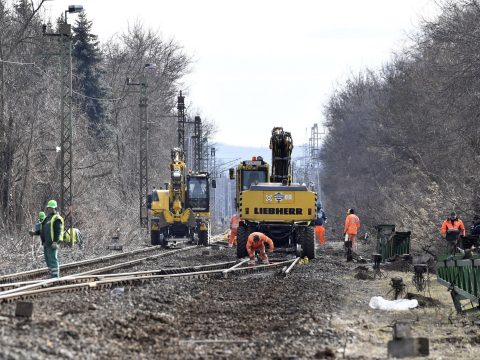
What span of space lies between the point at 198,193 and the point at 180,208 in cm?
143

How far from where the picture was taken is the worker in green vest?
21.5 m

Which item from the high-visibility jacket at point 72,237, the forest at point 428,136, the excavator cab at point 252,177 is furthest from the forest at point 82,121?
the forest at point 428,136

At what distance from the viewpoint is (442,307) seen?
18203mm

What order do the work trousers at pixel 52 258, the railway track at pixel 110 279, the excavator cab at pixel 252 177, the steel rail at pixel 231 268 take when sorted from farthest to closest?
the excavator cab at pixel 252 177 < the steel rail at pixel 231 268 < the work trousers at pixel 52 258 < the railway track at pixel 110 279

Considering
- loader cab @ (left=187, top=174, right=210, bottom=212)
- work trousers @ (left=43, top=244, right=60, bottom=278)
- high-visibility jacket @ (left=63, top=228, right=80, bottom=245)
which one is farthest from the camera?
loader cab @ (left=187, top=174, right=210, bottom=212)

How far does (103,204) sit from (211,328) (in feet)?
177

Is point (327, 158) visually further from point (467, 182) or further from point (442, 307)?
point (442, 307)

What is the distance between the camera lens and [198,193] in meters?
48.2

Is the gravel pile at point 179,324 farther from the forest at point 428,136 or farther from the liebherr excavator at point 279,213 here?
the forest at point 428,136

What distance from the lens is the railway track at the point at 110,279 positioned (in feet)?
59.8

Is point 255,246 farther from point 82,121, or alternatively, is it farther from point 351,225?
point 82,121

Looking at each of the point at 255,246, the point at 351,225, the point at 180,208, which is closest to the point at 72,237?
the point at 180,208

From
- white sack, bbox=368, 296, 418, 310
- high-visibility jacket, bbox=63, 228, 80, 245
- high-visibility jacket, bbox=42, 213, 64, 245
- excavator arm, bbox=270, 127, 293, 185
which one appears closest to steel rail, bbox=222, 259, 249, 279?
high-visibility jacket, bbox=42, 213, 64, 245

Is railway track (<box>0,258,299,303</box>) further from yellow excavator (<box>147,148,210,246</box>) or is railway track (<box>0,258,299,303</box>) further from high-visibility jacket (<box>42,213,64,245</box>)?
yellow excavator (<box>147,148,210,246</box>)
